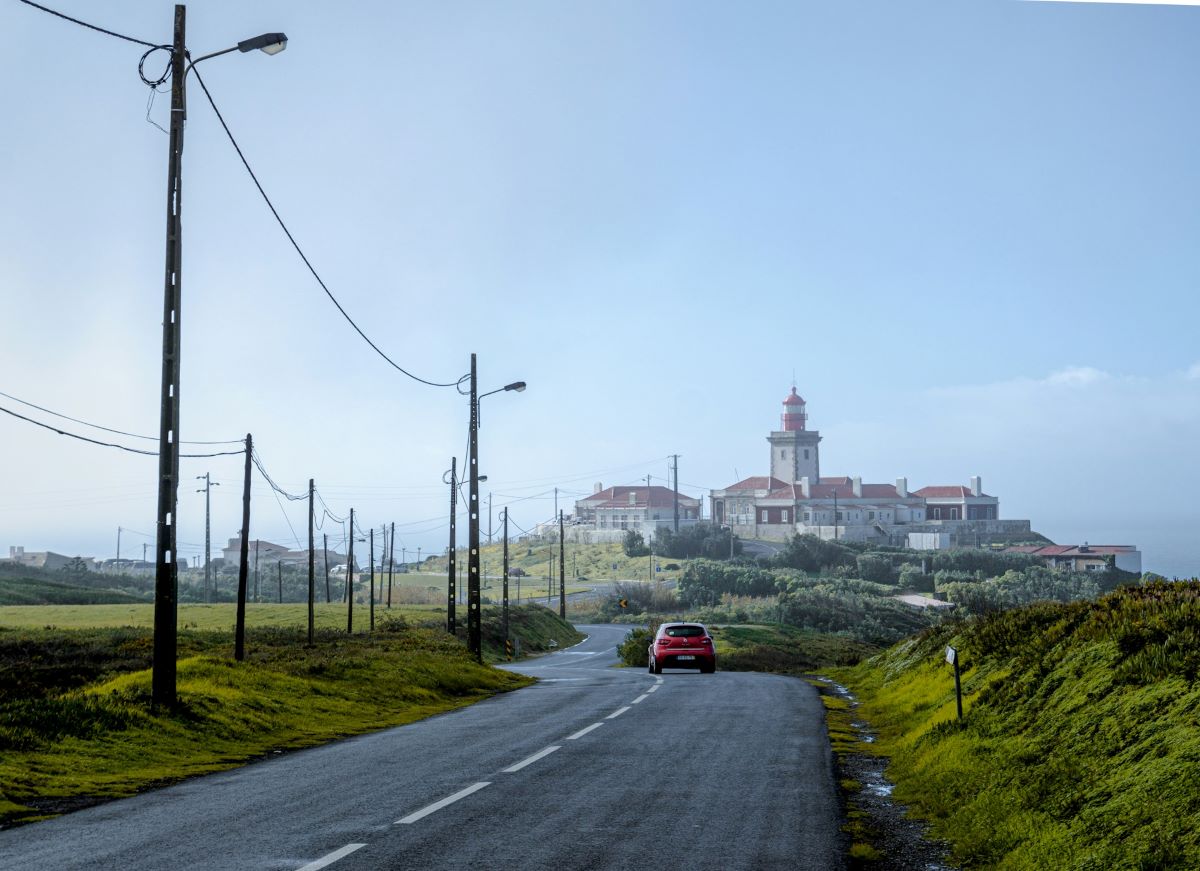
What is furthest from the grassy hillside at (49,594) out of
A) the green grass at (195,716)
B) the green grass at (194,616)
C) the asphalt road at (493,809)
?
Result: the asphalt road at (493,809)

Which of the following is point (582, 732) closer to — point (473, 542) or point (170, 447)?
point (170, 447)

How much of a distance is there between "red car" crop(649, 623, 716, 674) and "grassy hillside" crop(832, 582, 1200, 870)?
57.7ft

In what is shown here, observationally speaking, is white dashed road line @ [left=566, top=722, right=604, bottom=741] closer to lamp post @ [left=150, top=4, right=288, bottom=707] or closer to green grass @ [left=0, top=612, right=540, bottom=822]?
green grass @ [left=0, top=612, right=540, bottom=822]

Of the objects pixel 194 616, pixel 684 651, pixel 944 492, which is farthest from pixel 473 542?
pixel 944 492

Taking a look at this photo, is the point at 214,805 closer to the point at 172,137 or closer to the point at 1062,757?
the point at 1062,757

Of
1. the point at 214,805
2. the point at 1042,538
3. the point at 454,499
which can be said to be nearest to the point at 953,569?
the point at 1042,538

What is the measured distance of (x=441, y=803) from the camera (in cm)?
1016

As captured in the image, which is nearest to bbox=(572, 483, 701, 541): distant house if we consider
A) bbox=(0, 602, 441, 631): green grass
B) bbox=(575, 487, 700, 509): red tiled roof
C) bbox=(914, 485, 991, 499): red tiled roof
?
bbox=(575, 487, 700, 509): red tiled roof

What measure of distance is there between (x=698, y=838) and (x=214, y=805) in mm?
4513

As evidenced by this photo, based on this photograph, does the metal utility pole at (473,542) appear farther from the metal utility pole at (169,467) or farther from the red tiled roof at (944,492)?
the red tiled roof at (944,492)

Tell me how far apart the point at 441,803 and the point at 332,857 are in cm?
242

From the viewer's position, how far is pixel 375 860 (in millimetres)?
7715

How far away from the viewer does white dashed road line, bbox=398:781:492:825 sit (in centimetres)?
934

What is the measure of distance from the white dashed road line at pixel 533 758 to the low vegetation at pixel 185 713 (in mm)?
3594
